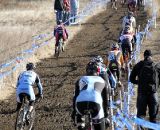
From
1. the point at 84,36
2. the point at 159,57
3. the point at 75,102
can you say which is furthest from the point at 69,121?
the point at 84,36

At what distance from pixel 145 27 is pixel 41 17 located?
834 centimetres

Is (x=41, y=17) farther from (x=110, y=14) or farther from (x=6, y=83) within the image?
(x=6, y=83)

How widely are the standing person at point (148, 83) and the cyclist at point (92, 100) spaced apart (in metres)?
1.57

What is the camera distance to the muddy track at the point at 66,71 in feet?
43.5

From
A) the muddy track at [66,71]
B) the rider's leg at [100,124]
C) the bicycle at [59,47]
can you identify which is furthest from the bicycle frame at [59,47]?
the rider's leg at [100,124]

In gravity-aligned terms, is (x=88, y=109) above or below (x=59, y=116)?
above

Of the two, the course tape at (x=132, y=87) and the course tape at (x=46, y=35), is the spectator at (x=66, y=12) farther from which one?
the course tape at (x=132, y=87)

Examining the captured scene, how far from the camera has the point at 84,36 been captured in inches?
1076

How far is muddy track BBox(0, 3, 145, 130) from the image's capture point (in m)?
13.3

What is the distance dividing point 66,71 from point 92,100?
33.2 ft

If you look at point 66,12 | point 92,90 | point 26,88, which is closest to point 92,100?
point 92,90

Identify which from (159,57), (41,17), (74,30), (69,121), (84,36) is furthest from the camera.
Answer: (41,17)

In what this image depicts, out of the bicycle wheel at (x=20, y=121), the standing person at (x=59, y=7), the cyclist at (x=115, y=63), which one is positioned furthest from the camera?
the standing person at (x=59, y=7)

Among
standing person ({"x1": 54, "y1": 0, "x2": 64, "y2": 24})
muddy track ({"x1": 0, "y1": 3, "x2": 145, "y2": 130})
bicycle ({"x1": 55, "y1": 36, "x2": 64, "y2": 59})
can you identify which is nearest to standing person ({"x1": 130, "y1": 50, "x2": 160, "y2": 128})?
muddy track ({"x1": 0, "y1": 3, "x2": 145, "y2": 130})
